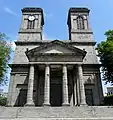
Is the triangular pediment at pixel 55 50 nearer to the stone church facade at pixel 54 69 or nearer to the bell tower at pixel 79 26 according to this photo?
the stone church facade at pixel 54 69

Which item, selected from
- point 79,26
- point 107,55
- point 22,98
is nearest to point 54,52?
point 107,55

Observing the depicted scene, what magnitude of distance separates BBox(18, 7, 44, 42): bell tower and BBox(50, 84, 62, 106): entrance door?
39.4 ft

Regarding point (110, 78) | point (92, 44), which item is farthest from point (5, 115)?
point (92, 44)

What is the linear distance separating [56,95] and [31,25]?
17.8 m

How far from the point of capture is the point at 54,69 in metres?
25.1

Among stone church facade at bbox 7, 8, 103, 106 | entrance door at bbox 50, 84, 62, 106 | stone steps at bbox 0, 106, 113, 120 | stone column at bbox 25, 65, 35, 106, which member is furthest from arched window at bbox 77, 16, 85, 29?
stone steps at bbox 0, 106, 113, 120

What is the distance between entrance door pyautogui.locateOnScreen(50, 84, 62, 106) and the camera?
25.5 meters

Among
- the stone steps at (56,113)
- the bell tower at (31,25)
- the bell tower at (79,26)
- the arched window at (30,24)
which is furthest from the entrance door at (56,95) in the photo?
the arched window at (30,24)

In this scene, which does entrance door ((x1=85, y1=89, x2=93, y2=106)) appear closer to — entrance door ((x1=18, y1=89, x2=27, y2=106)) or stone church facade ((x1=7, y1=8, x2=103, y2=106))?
stone church facade ((x1=7, y1=8, x2=103, y2=106))

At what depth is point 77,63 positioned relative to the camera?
22703 mm

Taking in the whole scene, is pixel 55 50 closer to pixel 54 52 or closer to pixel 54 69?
pixel 54 52

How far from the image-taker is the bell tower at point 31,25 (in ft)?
108

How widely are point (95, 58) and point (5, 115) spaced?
20.8 meters

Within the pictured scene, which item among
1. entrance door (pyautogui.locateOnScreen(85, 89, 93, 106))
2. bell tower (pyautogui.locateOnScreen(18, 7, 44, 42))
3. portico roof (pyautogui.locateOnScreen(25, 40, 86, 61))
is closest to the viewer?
portico roof (pyautogui.locateOnScreen(25, 40, 86, 61))
